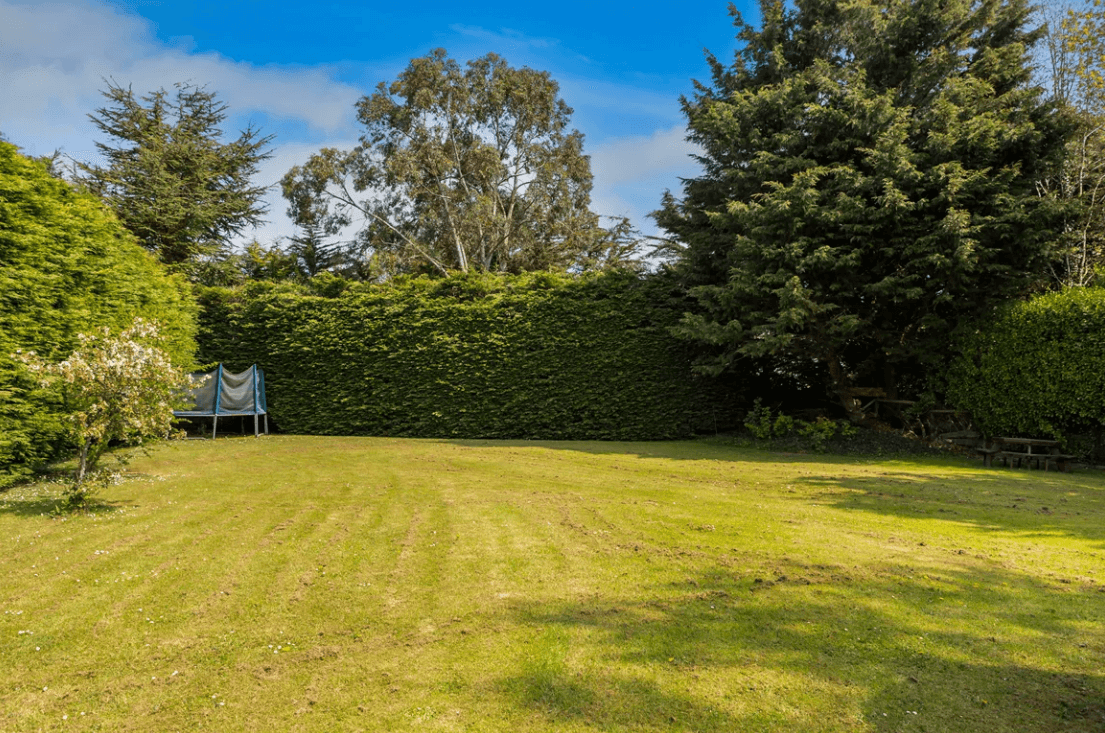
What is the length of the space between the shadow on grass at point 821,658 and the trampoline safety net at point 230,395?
13102mm

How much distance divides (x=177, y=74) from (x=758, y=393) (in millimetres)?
23183

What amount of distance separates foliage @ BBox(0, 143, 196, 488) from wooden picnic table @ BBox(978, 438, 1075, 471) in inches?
616

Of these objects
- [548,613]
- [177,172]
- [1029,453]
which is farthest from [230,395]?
[1029,453]

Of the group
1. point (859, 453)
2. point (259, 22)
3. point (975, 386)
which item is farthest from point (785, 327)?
point (259, 22)

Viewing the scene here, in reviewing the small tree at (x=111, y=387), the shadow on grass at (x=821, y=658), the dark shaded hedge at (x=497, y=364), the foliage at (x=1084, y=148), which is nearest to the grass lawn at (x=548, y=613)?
the shadow on grass at (x=821, y=658)

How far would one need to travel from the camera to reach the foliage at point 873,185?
1168 centimetres

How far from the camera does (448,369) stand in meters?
15.2

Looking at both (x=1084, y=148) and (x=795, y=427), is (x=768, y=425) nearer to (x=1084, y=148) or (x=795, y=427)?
(x=795, y=427)

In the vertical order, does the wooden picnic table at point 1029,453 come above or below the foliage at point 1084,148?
below

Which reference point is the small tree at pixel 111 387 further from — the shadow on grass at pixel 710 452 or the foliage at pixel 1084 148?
the foliage at pixel 1084 148

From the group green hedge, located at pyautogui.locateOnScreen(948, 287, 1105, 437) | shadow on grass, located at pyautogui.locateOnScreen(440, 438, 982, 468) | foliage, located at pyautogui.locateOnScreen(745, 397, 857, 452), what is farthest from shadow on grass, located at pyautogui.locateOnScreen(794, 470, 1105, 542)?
foliage, located at pyautogui.locateOnScreen(745, 397, 857, 452)

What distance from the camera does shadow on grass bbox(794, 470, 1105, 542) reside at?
6.32 m

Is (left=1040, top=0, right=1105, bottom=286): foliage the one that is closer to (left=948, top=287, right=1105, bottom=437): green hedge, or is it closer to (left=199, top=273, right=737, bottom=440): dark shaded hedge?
(left=948, top=287, right=1105, bottom=437): green hedge

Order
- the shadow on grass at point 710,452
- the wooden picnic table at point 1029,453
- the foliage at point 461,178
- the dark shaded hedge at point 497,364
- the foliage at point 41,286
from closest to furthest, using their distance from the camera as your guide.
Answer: the foliage at point 41,286
the wooden picnic table at point 1029,453
the shadow on grass at point 710,452
the dark shaded hedge at point 497,364
the foliage at point 461,178
